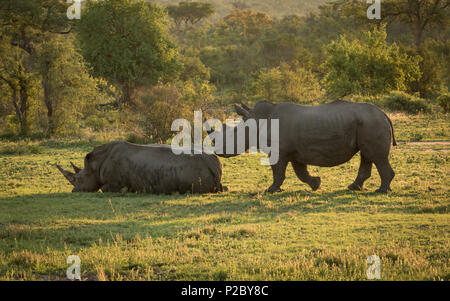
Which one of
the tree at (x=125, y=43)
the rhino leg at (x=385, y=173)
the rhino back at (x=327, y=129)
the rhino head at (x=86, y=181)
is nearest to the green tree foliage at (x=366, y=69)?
the tree at (x=125, y=43)

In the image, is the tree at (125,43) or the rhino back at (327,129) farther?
the tree at (125,43)

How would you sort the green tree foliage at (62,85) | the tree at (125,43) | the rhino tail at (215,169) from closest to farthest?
the rhino tail at (215,169) < the green tree foliage at (62,85) < the tree at (125,43)

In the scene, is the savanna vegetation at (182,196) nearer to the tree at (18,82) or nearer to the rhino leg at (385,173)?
the tree at (18,82)

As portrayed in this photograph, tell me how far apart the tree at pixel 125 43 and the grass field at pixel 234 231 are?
21.3 metres

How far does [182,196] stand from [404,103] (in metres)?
23.7

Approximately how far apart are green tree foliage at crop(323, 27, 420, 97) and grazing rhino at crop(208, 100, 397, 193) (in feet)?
81.2

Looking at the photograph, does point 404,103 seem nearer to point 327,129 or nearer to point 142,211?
point 327,129

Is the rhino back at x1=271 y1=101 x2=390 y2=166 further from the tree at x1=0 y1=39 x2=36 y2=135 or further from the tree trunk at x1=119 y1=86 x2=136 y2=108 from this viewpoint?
the tree trunk at x1=119 y1=86 x2=136 y2=108

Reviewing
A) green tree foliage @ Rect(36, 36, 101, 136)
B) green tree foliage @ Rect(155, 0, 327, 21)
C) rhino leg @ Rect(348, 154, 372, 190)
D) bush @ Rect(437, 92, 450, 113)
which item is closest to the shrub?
bush @ Rect(437, 92, 450, 113)

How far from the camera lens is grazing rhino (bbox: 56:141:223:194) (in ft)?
40.4

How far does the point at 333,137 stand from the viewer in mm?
12000

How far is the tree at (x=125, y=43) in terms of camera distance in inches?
1369

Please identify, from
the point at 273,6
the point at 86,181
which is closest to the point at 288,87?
the point at 86,181
